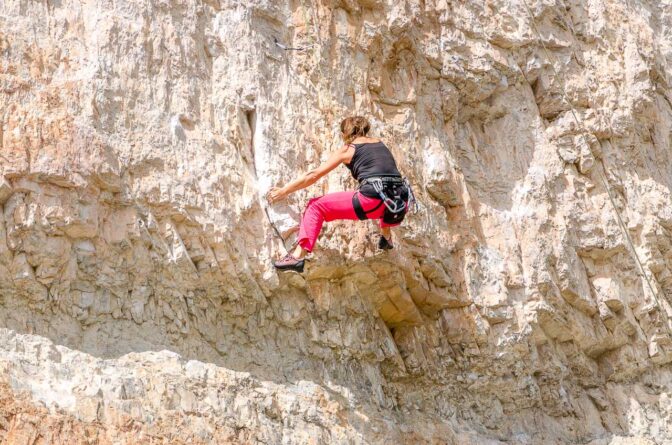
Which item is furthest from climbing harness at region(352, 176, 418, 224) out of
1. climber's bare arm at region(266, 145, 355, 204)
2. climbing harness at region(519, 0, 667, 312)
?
climbing harness at region(519, 0, 667, 312)

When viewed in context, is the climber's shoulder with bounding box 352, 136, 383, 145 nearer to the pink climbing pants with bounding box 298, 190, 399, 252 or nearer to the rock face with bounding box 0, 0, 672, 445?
the pink climbing pants with bounding box 298, 190, 399, 252

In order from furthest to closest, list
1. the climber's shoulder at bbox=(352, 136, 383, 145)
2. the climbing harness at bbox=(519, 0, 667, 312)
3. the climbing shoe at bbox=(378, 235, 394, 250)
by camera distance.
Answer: the climbing harness at bbox=(519, 0, 667, 312), the climbing shoe at bbox=(378, 235, 394, 250), the climber's shoulder at bbox=(352, 136, 383, 145)

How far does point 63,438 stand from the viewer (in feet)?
23.3

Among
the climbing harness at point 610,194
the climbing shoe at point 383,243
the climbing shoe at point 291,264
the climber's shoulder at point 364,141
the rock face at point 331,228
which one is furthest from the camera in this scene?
the climbing harness at point 610,194

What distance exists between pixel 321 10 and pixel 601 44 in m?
3.82

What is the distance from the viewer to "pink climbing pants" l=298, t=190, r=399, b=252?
8.41 metres

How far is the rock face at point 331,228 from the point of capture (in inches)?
311

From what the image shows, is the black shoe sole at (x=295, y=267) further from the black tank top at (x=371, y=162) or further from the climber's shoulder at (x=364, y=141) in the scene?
the climber's shoulder at (x=364, y=141)

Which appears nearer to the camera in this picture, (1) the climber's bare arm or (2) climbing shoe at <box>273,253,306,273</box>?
(2) climbing shoe at <box>273,253,306,273</box>

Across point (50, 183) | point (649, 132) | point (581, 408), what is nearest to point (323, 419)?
point (50, 183)

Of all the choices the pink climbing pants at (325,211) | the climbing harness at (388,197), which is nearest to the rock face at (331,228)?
the pink climbing pants at (325,211)

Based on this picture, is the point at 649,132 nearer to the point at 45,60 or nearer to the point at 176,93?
the point at 176,93

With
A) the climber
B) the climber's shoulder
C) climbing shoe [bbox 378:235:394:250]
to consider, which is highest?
the climber's shoulder

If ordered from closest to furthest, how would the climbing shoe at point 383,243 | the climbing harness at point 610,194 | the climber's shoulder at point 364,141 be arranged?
the climber's shoulder at point 364,141
the climbing shoe at point 383,243
the climbing harness at point 610,194
